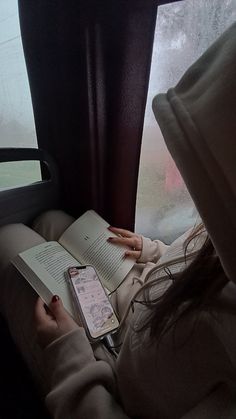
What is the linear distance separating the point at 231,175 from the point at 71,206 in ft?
3.08

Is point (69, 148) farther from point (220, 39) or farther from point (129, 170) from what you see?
point (220, 39)

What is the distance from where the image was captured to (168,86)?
856 mm

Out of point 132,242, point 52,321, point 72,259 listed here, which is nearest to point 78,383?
point 52,321

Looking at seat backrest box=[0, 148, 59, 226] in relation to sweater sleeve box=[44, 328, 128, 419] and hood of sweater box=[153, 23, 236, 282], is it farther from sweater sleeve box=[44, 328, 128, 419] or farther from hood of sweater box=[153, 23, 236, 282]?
hood of sweater box=[153, 23, 236, 282]

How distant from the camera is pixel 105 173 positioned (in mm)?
1053

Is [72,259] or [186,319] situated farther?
[72,259]

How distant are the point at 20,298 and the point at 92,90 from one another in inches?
26.9

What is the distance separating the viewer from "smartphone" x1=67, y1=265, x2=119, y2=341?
0.62m

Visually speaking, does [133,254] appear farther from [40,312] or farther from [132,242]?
[40,312]

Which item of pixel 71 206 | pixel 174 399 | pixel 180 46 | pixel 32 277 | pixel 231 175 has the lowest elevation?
pixel 174 399

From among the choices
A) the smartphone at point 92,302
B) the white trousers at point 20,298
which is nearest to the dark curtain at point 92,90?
the white trousers at point 20,298

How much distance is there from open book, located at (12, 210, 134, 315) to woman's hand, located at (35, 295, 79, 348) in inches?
0.9

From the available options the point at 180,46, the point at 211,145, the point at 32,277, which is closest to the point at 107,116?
the point at 180,46

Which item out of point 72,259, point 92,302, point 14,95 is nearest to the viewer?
Answer: point 92,302
